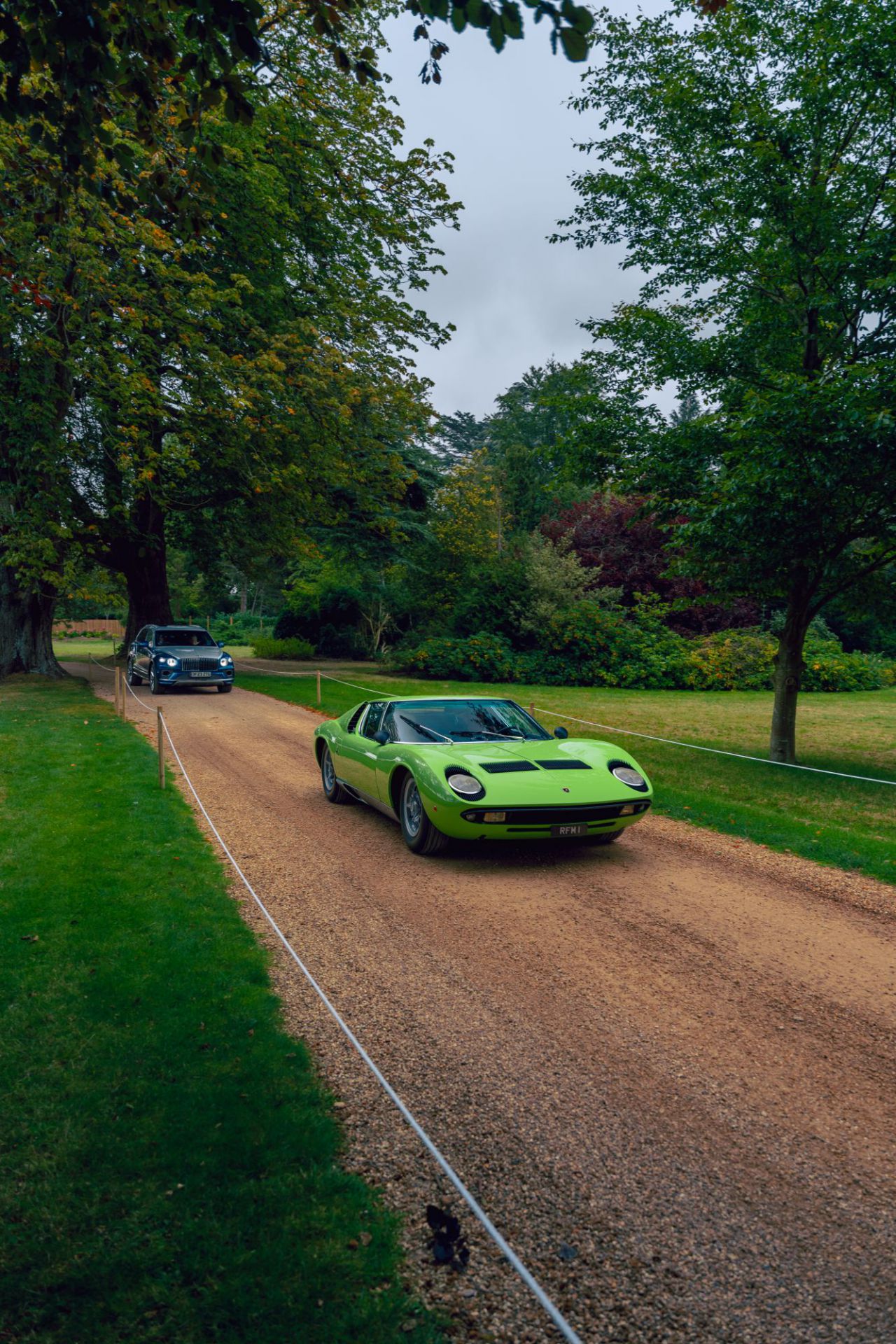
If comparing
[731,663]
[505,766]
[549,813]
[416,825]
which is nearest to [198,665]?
[416,825]

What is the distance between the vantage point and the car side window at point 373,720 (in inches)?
337

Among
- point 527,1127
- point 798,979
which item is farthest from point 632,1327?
point 798,979

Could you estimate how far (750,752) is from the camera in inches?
558

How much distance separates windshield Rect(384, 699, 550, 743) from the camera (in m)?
7.89

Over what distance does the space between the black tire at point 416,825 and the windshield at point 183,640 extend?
15031 millimetres

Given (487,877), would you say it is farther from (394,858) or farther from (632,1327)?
(632,1327)

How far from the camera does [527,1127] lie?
3.37 m

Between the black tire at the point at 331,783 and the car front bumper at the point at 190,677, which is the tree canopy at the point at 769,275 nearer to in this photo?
the black tire at the point at 331,783

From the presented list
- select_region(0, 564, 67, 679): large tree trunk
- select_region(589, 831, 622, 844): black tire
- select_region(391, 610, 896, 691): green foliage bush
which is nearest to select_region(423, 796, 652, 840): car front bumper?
select_region(589, 831, 622, 844): black tire

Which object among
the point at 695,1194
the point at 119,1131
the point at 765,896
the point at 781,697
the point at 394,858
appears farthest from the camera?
the point at 781,697

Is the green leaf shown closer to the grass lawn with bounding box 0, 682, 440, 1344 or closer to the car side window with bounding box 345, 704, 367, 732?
the grass lawn with bounding box 0, 682, 440, 1344

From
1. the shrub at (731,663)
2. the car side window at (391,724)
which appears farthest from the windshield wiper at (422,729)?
the shrub at (731,663)

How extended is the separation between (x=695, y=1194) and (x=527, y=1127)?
27.7 inches

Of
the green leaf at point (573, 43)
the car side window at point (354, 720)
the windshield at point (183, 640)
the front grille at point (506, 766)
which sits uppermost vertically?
the green leaf at point (573, 43)
